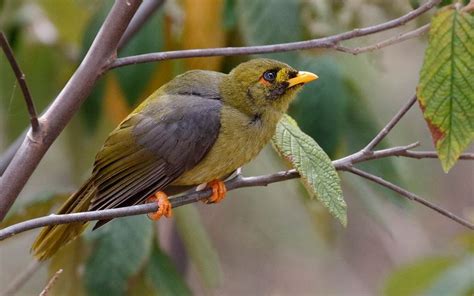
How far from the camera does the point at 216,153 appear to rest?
9.97 ft

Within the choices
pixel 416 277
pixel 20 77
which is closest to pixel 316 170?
pixel 20 77

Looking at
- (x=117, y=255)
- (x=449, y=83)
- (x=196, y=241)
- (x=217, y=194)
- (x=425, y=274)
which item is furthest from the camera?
Result: (x=425, y=274)

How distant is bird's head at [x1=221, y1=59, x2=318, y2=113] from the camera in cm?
323

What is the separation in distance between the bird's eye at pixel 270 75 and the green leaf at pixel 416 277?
1.17 meters

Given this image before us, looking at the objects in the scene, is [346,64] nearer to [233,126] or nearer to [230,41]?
[230,41]

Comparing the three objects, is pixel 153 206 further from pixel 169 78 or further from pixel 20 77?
pixel 169 78

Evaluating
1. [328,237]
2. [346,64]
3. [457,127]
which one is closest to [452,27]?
[457,127]

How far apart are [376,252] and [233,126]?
6.23m

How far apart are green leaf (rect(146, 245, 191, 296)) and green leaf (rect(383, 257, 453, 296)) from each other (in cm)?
101

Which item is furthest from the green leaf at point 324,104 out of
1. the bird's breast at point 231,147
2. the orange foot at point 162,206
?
the orange foot at point 162,206

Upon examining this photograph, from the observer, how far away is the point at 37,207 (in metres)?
3.24

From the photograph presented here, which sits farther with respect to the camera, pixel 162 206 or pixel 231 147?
pixel 231 147

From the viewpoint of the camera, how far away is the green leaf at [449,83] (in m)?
2.17

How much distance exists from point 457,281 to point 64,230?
1.64m
